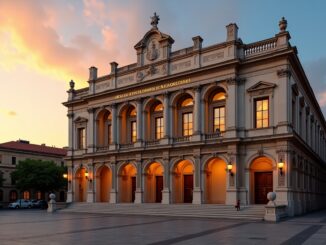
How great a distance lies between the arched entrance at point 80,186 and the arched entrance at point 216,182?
1661cm

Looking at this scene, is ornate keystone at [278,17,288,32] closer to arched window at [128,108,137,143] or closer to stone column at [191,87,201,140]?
stone column at [191,87,201,140]

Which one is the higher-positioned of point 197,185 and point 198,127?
point 198,127

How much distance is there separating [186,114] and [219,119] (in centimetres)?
373

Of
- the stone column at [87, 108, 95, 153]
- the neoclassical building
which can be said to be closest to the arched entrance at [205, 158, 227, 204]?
the neoclassical building

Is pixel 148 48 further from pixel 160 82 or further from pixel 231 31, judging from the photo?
pixel 231 31

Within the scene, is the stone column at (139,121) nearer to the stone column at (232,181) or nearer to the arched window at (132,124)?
the arched window at (132,124)

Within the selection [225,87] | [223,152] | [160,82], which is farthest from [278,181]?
[160,82]

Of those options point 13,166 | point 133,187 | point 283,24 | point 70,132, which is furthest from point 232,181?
point 13,166

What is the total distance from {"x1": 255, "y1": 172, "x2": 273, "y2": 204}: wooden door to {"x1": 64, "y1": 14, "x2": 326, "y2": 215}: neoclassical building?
8 cm

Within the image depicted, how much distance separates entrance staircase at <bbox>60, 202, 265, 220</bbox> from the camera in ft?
101

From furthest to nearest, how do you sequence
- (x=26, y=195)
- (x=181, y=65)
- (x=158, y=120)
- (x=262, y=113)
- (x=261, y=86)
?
(x=26, y=195), (x=158, y=120), (x=181, y=65), (x=262, y=113), (x=261, y=86)

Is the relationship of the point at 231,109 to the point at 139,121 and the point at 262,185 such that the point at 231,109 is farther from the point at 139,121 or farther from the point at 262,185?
the point at 139,121

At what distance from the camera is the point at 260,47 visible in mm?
35500

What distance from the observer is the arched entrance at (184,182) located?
132 feet
